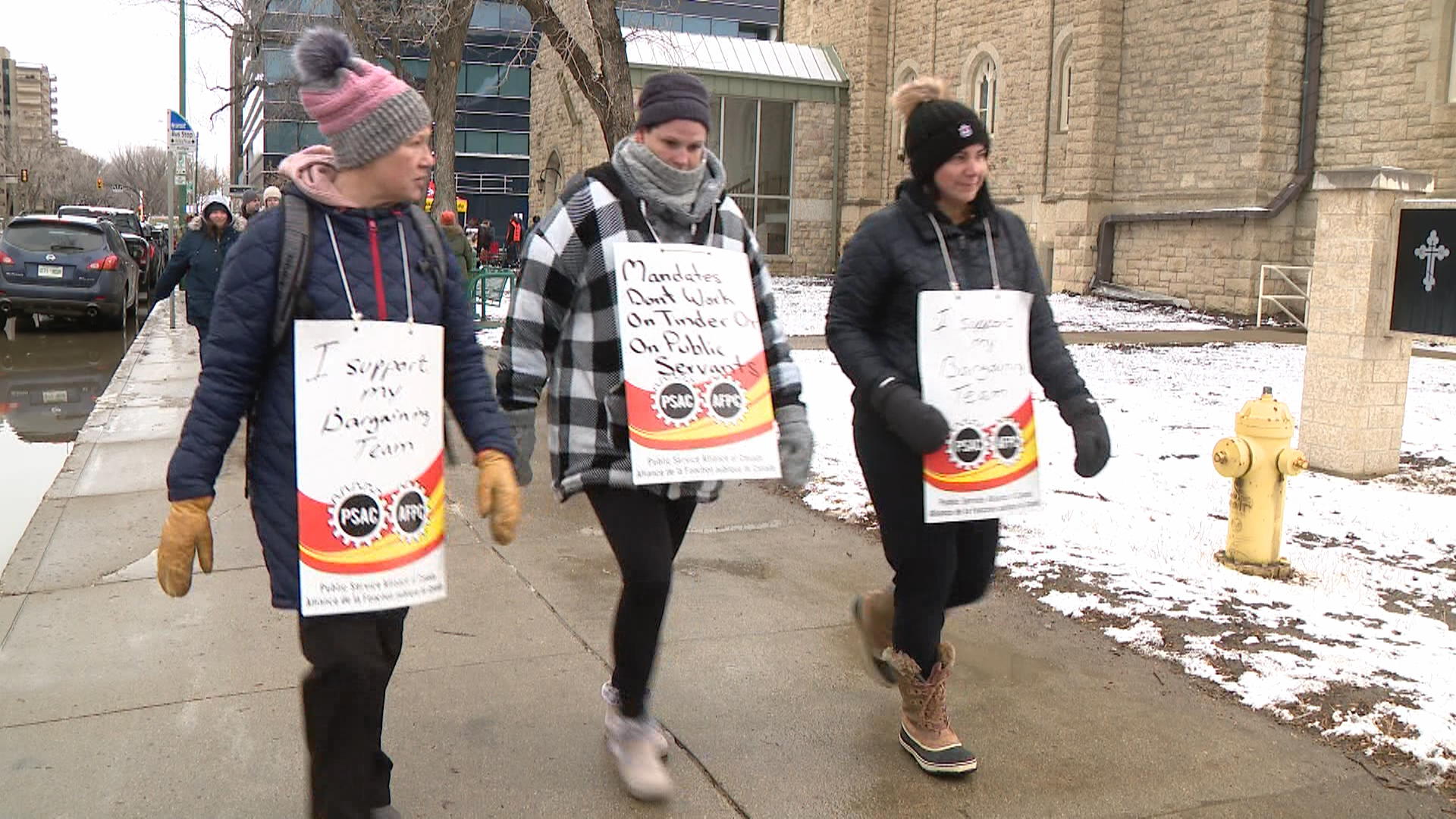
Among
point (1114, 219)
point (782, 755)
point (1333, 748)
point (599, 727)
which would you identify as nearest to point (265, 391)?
point (599, 727)

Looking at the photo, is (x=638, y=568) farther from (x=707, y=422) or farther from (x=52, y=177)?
(x=52, y=177)

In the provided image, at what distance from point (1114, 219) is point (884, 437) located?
20.2 m

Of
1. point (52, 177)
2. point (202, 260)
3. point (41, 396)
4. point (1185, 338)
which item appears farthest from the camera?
point (52, 177)

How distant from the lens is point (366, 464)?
8.87ft

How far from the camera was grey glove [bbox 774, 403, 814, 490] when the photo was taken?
336 centimetres

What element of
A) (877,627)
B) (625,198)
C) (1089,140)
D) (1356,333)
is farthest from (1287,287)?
(625,198)

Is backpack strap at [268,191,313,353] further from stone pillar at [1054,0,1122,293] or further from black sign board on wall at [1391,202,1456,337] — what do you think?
stone pillar at [1054,0,1122,293]

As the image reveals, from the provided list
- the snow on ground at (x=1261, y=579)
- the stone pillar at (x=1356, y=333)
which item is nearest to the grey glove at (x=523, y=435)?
the snow on ground at (x=1261, y=579)

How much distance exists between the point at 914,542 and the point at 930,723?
0.53m

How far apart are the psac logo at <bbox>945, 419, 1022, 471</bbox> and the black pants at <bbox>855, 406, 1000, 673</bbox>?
0.41ft

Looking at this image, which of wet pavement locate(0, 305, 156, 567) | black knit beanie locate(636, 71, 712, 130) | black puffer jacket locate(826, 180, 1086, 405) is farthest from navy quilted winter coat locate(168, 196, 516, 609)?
wet pavement locate(0, 305, 156, 567)

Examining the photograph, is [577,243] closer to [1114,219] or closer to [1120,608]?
[1120,608]

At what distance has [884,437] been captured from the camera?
11.5ft

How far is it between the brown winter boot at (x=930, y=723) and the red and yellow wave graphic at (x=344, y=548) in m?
1.47
